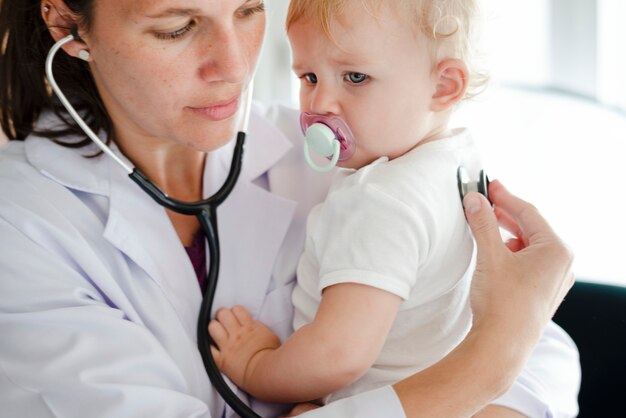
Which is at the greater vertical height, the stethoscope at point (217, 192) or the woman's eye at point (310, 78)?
the woman's eye at point (310, 78)

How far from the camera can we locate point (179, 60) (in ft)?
4.40

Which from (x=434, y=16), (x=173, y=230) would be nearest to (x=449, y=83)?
(x=434, y=16)

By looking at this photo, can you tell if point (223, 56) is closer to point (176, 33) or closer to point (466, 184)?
point (176, 33)

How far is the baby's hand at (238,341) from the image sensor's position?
1.40 m

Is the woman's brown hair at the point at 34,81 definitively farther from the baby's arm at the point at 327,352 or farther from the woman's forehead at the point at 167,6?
the baby's arm at the point at 327,352

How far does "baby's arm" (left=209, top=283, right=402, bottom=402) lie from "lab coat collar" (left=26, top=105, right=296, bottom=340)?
0.17m

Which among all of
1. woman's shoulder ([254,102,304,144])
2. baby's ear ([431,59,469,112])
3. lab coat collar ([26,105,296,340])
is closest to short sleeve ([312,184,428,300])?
baby's ear ([431,59,469,112])

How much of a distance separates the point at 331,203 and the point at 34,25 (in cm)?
67

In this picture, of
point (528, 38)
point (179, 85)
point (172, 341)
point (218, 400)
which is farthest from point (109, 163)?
point (528, 38)

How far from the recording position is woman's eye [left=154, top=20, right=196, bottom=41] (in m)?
1.31

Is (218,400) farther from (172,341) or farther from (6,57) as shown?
(6,57)

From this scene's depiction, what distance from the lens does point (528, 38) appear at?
3.31 meters

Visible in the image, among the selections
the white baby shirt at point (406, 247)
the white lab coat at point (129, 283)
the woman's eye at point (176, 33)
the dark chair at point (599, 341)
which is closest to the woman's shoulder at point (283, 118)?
the white lab coat at point (129, 283)

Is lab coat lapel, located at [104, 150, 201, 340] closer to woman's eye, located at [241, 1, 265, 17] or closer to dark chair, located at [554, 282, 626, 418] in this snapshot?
woman's eye, located at [241, 1, 265, 17]
